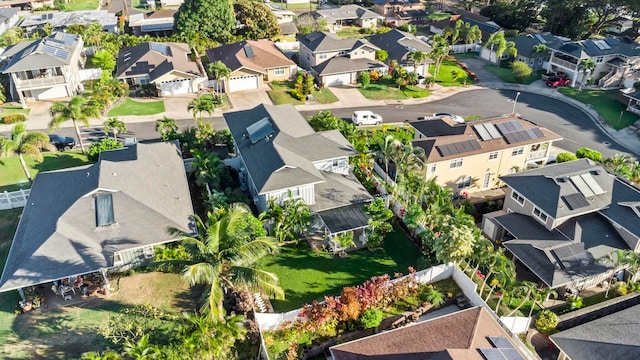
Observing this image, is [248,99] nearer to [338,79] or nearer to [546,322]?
[338,79]

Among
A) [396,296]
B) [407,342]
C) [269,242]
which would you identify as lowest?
[396,296]

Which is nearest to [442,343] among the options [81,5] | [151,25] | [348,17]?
[151,25]

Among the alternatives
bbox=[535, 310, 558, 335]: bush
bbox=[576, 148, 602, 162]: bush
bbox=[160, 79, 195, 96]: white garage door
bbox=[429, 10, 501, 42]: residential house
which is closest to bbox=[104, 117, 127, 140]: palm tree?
bbox=[160, 79, 195, 96]: white garage door

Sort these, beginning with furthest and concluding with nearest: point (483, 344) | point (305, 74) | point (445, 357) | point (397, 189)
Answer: point (305, 74) < point (397, 189) < point (483, 344) < point (445, 357)

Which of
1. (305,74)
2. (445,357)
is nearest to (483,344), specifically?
(445,357)

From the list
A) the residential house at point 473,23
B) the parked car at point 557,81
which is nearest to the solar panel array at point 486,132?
the parked car at point 557,81

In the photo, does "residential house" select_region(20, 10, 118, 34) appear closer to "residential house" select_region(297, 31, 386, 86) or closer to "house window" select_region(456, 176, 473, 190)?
"residential house" select_region(297, 31, 386, 86)

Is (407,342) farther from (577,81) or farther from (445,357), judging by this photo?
(577,81)
